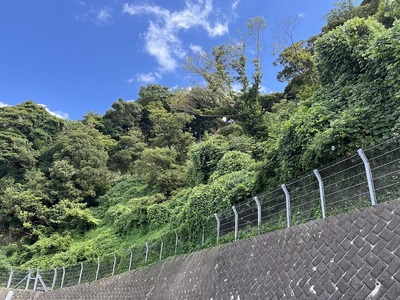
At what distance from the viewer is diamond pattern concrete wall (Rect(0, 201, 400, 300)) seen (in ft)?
11.5

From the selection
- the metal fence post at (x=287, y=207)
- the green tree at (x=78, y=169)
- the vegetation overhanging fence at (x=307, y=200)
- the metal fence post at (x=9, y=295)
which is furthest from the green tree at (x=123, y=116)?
the metal fence post at (x=287, y=207)

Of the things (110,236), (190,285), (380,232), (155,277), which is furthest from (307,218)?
(110,236)

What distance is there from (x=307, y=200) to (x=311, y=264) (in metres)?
1.97

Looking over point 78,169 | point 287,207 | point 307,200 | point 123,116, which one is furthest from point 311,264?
point 123,116

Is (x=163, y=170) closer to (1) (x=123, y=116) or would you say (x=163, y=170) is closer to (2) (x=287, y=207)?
(2) (x=287, y=207)

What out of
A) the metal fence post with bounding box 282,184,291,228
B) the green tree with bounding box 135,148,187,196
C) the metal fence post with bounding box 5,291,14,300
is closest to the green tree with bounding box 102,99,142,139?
the green tree with bounding box 135,148,187,196

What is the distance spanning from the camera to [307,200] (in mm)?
6141

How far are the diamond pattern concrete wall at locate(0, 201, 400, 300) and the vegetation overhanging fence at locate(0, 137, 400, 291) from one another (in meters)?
0.59

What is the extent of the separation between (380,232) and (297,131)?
13.9 feet

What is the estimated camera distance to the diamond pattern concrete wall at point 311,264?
3.50 meters

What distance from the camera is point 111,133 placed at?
3803 cm

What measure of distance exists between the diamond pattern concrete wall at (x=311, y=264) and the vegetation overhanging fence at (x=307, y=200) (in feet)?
1.94

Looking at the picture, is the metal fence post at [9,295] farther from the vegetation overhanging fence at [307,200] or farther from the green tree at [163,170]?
the green tree at [163,170]

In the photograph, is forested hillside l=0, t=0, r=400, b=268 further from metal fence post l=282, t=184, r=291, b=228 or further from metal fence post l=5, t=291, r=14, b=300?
metal fence post l=5, t=291, r=14, b=300
